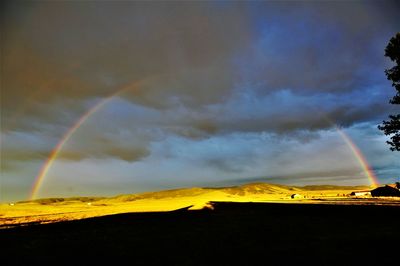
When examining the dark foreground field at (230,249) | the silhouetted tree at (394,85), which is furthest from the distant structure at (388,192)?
the dark foreground field at (230,249)

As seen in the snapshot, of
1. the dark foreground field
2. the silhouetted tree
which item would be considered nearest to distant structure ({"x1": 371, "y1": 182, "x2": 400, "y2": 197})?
the silhouetted tree

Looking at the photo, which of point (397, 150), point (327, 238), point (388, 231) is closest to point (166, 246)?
point (327, 238)

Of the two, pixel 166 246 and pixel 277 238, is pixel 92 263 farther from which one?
pixel 277 238

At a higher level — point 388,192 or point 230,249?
point 388,192

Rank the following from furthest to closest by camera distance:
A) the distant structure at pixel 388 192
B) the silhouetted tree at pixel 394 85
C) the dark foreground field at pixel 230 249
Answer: the distant structure at pixel 388 192
the silhouetted tree at pixel 394 85
the dark foreground field at pixel 230 249

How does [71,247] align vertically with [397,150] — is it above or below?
below

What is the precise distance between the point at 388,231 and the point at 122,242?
11229 millimetres

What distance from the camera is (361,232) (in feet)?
49.0

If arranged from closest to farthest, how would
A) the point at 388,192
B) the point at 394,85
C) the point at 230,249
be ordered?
the point at 230,249
the point at 394,85
the point at 388,192

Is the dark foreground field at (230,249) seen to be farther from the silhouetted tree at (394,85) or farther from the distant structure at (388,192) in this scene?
the distant structure at (388,192)

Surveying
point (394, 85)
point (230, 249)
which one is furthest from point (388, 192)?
point (230, 249)

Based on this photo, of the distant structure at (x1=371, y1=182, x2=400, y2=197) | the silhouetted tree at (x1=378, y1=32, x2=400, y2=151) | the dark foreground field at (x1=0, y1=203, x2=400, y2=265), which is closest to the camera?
the dark foreground field at (x1=0, y1=203, x2=400, y2=265)

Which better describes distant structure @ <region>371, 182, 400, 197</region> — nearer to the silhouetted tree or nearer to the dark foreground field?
the silhouetted tree

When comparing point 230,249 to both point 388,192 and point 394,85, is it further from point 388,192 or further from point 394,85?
point 388,192
